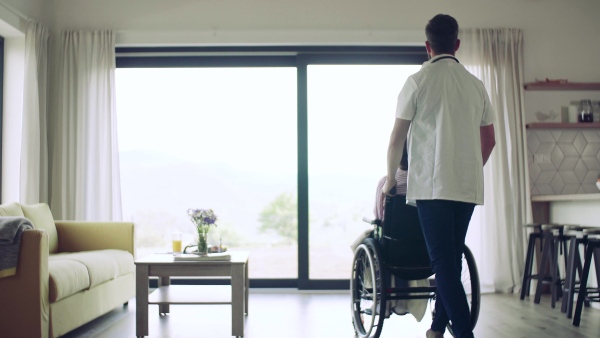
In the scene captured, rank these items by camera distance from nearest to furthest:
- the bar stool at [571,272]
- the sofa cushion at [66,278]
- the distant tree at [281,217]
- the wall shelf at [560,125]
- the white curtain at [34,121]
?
the sofa cushion at [66,278] < the bar stool at [571,272] < the white curtain at [34,121] < the wall shelf at [560,125] < the distant tree at [281,217]

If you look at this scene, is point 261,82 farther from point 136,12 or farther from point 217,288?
point 217,288

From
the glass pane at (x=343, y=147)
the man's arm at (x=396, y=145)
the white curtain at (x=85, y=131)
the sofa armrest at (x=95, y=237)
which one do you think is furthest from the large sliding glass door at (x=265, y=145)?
the man's arm at (x=396, y=145)

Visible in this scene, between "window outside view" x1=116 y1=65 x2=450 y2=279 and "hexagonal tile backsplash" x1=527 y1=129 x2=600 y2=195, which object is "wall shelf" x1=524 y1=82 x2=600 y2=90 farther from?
"window outside view" x1=116 y1=65 x2=450 y2=279

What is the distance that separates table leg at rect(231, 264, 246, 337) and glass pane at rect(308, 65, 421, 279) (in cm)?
200

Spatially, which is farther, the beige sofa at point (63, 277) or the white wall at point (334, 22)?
the white wall at point (334, 22)

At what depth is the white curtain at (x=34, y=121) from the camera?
15.6 feet

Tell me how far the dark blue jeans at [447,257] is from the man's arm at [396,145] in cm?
23

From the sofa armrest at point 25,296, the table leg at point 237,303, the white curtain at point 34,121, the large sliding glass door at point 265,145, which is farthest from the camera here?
the large sliding glass door at point 265,145

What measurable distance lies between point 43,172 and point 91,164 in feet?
1.32

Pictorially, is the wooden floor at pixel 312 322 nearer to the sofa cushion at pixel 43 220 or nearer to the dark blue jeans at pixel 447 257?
the sofa cushion at pixel 43 220

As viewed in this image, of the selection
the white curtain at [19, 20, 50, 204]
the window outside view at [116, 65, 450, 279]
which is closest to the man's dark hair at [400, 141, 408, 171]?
the window outside view at [116, 65, 450, 279]

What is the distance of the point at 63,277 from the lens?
10.3 ft

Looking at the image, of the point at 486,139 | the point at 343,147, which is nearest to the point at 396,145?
the point at 486,139

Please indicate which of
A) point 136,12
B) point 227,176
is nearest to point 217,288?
point 227,176
